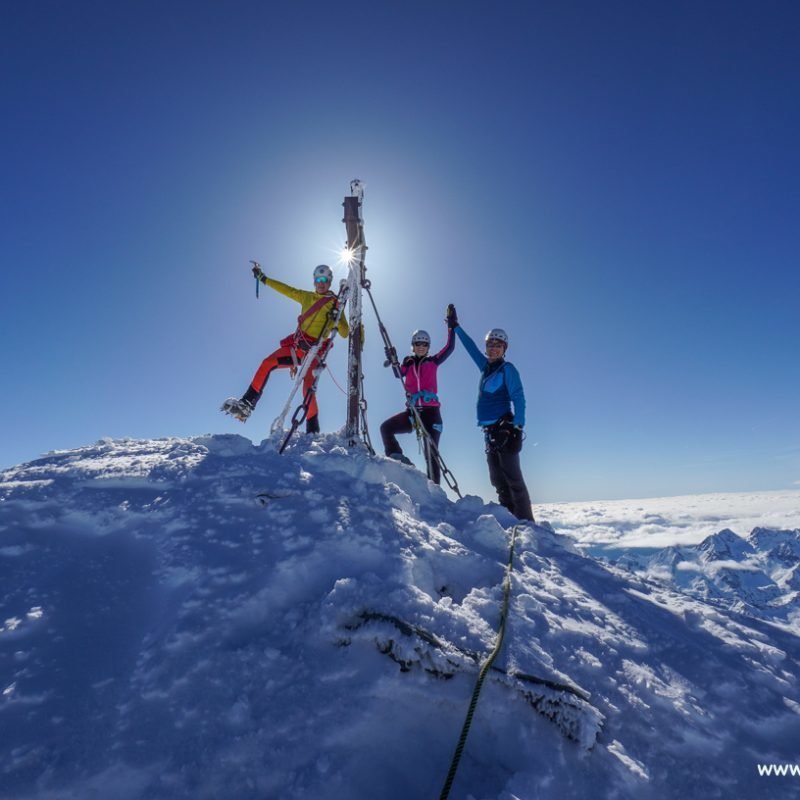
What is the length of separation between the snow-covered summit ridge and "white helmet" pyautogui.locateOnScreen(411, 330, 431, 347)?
18.2 ft

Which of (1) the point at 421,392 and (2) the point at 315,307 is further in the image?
(1) the point at 421,392

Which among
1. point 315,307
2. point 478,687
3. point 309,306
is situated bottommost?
point 478,687

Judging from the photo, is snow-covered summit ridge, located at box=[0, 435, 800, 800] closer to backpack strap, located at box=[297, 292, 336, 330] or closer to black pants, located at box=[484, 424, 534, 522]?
black pants, located at box=[484, 424, 534, 522]

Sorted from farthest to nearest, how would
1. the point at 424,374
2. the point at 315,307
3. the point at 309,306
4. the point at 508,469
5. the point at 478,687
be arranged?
1. the point at 424,374
2. the point at 309,306
3. the point at 315,307
4. the point at 508,469
5. the point at 478,687

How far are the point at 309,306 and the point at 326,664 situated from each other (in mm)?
7406

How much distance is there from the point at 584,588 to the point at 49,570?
4.85m

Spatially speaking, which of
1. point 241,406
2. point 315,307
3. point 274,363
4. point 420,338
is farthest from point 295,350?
point 420,338

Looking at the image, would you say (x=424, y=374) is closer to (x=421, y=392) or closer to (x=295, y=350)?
(x=421, y=392)

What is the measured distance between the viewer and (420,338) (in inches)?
374

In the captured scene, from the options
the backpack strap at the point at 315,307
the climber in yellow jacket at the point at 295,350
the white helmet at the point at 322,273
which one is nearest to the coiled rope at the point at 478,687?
the climber in yellow jacket at the point at 295,350

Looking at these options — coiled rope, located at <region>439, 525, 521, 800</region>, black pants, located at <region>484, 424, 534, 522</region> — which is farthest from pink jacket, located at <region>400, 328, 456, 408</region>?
coiled rope, located at <region>439, 525, 521, 800</region>

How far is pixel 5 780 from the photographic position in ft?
6.72

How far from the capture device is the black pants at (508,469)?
774cm

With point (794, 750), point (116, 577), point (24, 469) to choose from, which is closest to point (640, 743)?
point (794, 750)
